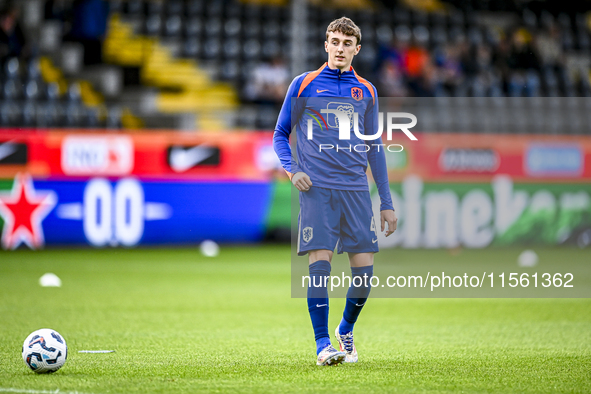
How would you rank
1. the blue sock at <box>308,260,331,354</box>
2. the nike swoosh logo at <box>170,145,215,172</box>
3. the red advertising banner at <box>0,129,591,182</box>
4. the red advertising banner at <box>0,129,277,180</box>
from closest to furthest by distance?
the blue sock at <box>308,260,331,354</box> → the red advertising banner at <box>0,129,277,180</box> → the red advertising banner at <box>0,129,591,182</box> → the nike swoosh logo at <box>170,145,215,172</box>

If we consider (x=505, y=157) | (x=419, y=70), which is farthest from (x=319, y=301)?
(x=419, y=70)

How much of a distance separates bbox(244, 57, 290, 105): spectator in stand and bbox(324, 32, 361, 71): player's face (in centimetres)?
1070

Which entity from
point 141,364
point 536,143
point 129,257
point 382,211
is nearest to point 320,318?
point 382,211

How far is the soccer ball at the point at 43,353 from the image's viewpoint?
454cm

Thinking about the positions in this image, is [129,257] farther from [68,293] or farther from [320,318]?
[320,318]

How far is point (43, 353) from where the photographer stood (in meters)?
4.55

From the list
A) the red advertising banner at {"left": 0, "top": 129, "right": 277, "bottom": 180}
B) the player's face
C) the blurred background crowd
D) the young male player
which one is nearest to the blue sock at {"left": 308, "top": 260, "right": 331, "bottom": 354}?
the young male player

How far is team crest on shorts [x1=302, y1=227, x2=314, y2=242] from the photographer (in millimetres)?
4832

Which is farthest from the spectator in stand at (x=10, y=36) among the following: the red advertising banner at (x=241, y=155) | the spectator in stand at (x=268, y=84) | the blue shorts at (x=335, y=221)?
the blue shorts at (x=335, y=221)

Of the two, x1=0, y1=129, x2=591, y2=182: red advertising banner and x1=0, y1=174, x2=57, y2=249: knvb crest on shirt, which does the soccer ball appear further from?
x1=0, y1=129, x2=591, y2=182: red advertising banner

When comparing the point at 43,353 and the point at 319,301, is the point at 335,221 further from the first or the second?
the point at 43,353

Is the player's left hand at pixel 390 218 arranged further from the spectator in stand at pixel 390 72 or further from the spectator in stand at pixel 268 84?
the spectator in stand at pixel 268 84

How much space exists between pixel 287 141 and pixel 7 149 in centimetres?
878

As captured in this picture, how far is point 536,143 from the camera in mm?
14094
